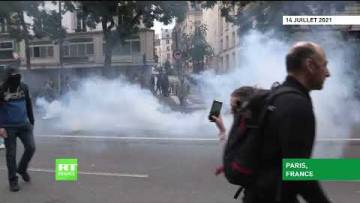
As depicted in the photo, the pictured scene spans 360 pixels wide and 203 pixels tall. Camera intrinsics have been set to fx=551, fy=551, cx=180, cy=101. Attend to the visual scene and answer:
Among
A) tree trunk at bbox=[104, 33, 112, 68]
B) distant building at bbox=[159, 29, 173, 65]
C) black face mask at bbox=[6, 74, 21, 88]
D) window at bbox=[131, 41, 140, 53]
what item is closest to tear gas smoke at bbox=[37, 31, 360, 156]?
black face mask at bbox=[6, 74, 21, 88]

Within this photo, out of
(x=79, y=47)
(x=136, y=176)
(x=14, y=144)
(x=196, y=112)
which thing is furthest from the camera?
(x=196, y=112)

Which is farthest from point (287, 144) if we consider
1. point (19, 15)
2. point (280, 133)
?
point (19, 15)

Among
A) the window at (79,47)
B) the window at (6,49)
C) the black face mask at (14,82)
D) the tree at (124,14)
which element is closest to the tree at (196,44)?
the tree at (124,14)

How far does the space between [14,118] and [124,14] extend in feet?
11.6

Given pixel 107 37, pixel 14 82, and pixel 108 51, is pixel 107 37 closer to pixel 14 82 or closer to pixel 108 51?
pixel 108 51

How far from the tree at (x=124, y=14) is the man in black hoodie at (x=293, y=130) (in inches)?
30.7

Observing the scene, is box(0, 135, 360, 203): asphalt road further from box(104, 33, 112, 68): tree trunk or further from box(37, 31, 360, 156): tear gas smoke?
box(104, 33, 112, 68): tree trunk

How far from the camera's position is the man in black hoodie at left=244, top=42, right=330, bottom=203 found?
7.73 ft

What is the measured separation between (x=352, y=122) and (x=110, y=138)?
532 centimetres

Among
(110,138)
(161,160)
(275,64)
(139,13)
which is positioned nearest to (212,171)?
(161,160)

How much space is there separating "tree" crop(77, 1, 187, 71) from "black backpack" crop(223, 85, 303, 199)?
0.75m

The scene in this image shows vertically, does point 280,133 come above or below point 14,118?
above

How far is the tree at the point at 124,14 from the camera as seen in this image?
9.25ft

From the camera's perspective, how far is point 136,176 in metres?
7.11
